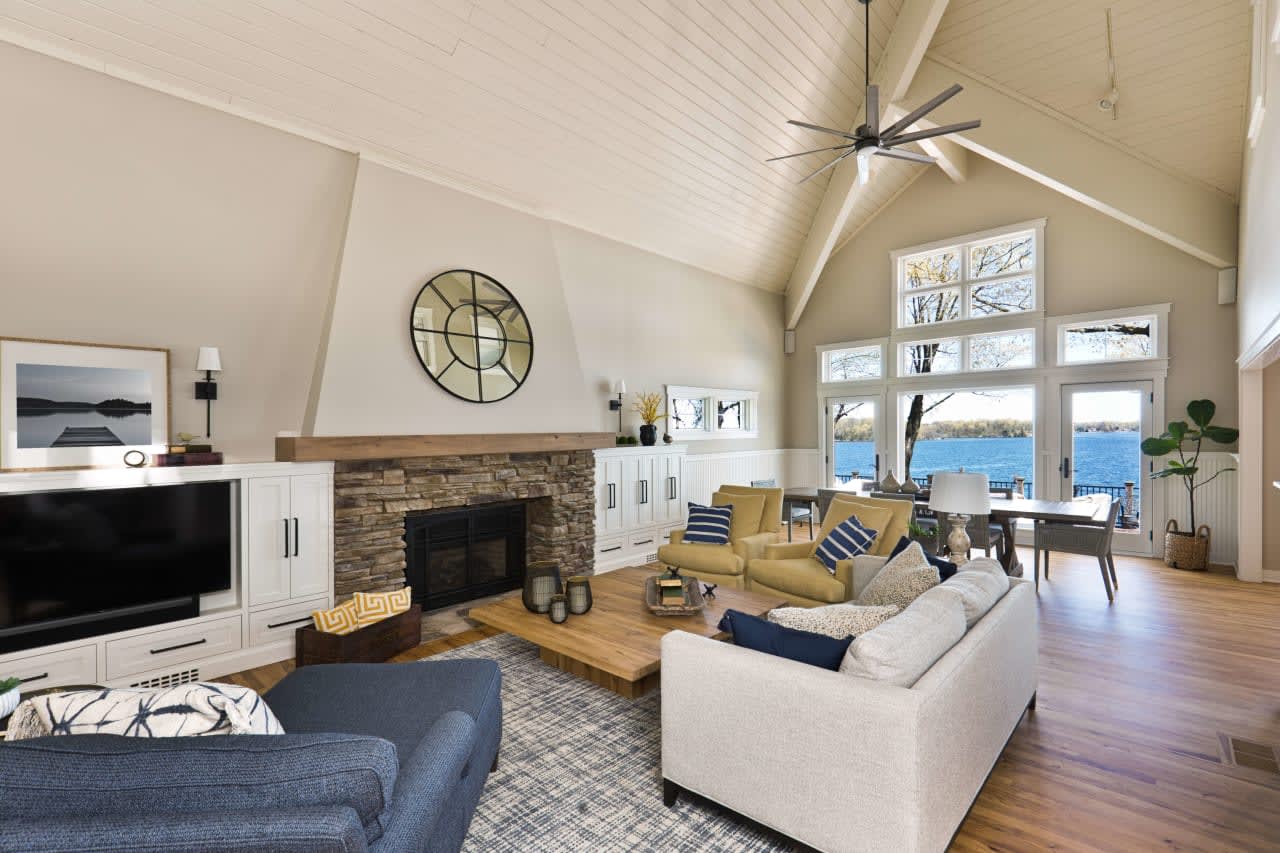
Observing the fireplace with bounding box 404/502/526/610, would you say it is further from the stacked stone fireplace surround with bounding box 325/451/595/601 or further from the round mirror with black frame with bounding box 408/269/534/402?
the round mirror with black frame with bounding box 408/269/534/402

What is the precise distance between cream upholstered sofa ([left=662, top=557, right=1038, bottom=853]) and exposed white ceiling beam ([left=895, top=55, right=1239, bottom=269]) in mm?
5391

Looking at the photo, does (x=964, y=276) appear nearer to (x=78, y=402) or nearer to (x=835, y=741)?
(x=835, y=741)

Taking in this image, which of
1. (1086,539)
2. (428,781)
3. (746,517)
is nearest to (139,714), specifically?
(428,781)

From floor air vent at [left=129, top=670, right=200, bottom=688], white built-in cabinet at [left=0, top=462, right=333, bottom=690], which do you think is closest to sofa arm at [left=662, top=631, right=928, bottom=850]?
white built-in cabinet at [left=0, top=462, right=333, bottom=690]

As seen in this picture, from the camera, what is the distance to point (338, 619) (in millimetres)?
3740

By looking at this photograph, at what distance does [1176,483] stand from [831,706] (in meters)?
6.50

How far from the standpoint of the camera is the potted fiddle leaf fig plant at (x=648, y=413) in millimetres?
6449

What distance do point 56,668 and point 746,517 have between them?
455 cm

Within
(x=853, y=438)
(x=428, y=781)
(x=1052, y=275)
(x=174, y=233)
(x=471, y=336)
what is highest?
(x=1052, y=275)

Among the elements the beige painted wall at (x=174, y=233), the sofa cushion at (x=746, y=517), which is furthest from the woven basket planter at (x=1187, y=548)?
the beige painted wall at (x=174, y=233)

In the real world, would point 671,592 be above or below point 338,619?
above

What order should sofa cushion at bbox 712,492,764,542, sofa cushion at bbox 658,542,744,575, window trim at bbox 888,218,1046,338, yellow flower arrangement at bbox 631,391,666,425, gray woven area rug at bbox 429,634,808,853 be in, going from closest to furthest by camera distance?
gray woven area rug at bbox 429,634,808,853, sofa cushion at bbox 658,542,744,575, sofa cushion at bbox 712,492,764,542, yellow flower arrangement at bbox 631,391,666,425, window trim at bbox 888,218,1046,338

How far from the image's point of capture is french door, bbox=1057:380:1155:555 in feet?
20.6

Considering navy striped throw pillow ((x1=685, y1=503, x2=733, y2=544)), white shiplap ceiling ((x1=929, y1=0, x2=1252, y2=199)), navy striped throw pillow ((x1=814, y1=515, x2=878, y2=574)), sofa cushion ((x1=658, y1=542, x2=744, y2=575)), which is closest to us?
navy striped throw pillow ((x1=814, y1=515, x2=878, y2=574))
